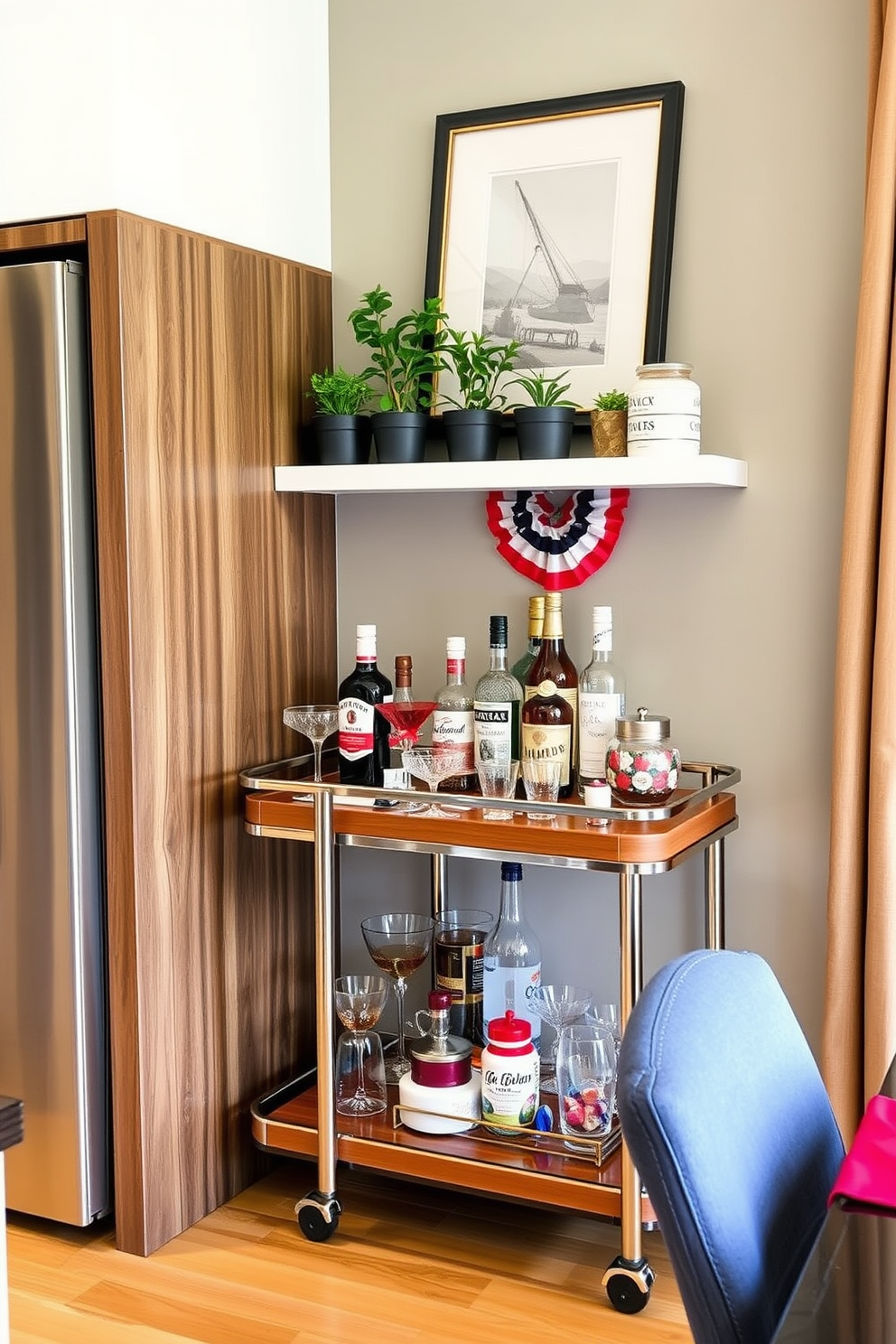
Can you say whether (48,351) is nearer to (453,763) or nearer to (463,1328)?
(453,763)

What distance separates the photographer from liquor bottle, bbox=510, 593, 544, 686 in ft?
7.57

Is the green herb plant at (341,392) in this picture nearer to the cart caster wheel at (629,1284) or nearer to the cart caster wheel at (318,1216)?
the cart caster wheel at (318,1216)

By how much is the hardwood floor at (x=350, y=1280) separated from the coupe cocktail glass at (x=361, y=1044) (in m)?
0.19

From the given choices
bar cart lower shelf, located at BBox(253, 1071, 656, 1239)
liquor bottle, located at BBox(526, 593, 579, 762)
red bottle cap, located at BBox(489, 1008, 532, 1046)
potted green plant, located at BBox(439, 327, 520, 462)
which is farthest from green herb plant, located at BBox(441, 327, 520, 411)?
bar cart lower shelf, located at BBox(253, 1071, 656, 1239)

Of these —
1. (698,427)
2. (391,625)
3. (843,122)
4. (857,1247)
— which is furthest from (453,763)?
(857,1247)

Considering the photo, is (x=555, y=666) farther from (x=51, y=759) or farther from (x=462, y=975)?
(x=51, y=759)

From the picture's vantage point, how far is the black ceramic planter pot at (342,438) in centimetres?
242

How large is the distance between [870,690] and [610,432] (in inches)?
23.2

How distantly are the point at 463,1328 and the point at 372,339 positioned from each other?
162cm

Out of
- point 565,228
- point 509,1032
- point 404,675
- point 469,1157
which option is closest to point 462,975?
point 509,1032

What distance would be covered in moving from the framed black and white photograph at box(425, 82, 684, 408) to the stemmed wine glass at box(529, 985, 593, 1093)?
1015 millimetres

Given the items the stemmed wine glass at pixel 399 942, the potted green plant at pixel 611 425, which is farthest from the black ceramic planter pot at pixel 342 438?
the stemmed wine glass at pixel 399 942

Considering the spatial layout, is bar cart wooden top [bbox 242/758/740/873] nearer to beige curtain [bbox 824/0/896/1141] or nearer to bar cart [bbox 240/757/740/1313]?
bar cart [bbox 240/757/740/1313]

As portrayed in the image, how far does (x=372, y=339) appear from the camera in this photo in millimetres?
2434
